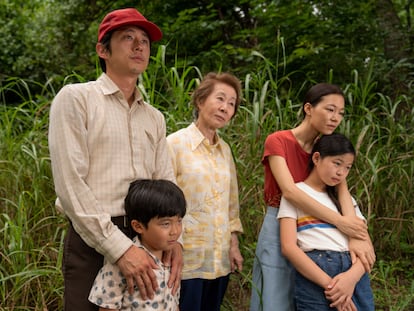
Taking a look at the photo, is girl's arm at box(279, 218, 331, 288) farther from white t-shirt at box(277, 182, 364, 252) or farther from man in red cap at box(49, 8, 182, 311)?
man in red cap at box(49, 8, 182, 311)

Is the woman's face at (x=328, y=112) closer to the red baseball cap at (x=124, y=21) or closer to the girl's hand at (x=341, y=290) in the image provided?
the girl's hand at (x=341, y=290)

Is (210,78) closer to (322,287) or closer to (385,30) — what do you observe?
(322,287)

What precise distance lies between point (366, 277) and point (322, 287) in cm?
Result: 23

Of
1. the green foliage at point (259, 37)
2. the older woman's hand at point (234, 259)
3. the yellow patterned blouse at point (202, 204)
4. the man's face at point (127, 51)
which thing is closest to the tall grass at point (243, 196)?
the older woman's hand at point (234, 259)

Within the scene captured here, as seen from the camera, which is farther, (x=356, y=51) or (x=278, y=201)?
(x=356, y=51)

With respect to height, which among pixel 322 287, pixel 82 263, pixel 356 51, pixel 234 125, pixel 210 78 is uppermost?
pixel 356 51

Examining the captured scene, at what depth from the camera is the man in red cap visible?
1.62 meters

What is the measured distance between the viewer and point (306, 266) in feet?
6.63

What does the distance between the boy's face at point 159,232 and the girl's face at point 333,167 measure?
2.36 ft

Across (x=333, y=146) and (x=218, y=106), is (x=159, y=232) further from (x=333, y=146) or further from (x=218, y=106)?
(x=333, y=146)

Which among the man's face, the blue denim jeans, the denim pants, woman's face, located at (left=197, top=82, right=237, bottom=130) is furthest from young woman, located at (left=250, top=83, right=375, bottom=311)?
the man's face

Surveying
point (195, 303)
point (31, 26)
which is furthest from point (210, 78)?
point (31, 26)

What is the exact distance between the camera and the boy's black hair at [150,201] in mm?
1703

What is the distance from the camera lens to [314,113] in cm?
220
